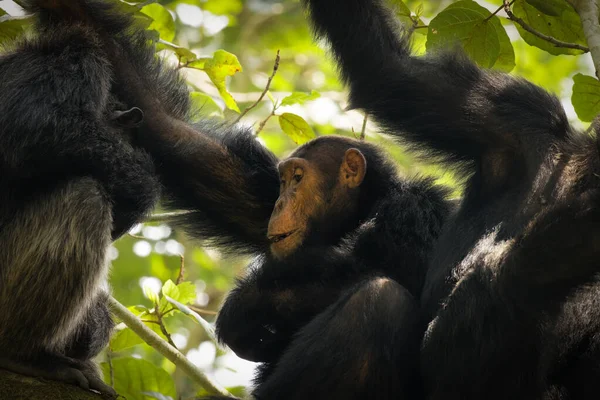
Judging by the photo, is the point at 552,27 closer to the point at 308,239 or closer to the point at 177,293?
the point at 308,239

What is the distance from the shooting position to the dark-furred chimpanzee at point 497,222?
4035 millimetres

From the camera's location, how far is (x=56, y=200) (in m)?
4.49

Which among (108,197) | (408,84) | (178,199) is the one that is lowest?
(178,199)

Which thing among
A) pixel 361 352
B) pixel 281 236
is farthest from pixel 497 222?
pixel 281 236

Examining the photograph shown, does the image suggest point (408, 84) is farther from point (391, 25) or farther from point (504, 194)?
point (504, 194)

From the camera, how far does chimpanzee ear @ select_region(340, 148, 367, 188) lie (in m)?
5.73

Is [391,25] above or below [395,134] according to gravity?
above

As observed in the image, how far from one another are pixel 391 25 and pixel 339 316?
6.46 feet

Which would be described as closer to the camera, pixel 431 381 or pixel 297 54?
pixel 431 381

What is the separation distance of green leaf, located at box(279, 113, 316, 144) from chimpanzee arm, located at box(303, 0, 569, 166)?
49.6 inches


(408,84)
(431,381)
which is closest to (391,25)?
(408,84)

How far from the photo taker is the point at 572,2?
4.71m

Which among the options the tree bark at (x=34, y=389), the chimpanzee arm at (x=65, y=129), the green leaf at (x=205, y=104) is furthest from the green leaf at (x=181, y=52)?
the tree bark at (x=34, y=389)

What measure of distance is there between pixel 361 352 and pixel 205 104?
8.67ft
